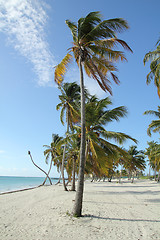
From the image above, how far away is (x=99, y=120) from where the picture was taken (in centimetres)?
1148

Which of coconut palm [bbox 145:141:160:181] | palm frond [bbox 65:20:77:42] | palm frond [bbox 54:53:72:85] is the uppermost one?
palm frond [bbox 65:20:77:42]

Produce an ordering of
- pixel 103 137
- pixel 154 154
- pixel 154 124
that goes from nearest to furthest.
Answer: pixel 103 137
pixel 154 124
pixel 154 154

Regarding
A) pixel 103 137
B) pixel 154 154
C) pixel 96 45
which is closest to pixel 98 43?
pixel 96 45

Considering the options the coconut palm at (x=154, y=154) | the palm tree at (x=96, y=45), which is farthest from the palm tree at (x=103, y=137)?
the coconut palm at (x=154, y=154)

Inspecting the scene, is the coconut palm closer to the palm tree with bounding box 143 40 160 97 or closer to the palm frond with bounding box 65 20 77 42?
the palm tree with bounding box 143 40 160 97

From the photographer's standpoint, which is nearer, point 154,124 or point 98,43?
point 98,43

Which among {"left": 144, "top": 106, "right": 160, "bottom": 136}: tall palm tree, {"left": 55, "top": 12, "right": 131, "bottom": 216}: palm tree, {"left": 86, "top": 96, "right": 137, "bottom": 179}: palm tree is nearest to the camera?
{"left": 55, "top": 12, "right": 131, "bottom": 216}: palm tree

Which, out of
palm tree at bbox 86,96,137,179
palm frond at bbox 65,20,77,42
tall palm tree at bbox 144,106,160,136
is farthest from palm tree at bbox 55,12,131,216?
tall palm tree at bbox 144,106,160,136

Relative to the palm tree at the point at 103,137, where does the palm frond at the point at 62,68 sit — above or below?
above

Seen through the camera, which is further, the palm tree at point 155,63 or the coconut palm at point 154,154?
the coconut palm at point 154,154

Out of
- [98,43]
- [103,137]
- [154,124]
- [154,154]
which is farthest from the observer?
[154,154]

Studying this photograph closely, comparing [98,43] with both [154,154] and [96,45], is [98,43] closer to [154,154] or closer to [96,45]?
[96,45]

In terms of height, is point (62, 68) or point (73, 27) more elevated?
point (73, 27)

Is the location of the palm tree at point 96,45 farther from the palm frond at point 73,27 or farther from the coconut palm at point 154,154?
the coconut palm at point 154,154
